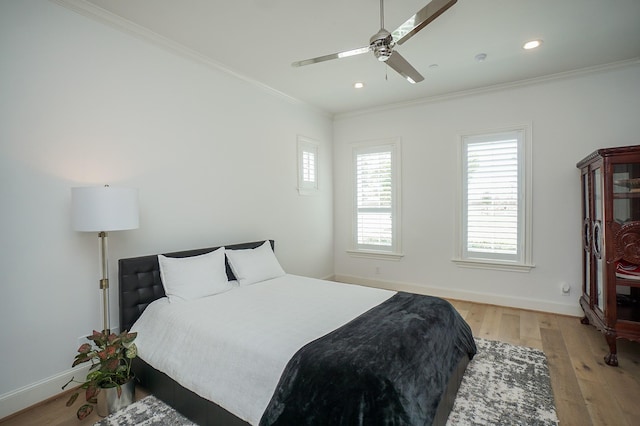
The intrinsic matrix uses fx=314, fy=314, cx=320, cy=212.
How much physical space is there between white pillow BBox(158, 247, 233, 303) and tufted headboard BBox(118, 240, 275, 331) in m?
0.09

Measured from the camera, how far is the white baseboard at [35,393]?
2.09 m

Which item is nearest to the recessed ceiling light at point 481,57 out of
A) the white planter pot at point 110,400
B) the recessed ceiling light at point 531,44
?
the recessed ceiling light at point 531,44

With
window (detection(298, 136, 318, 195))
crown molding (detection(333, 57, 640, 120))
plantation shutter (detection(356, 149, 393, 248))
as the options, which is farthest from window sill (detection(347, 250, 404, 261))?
crown molding (detection(333, 57, 640, 120))

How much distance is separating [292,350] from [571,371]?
241 centimetres

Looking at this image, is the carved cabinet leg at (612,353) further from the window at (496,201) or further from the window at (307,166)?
the window at (307,166)

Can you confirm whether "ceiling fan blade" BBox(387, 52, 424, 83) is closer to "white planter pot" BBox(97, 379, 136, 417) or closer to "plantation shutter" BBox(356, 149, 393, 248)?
"plantation shutter" BBox(356, 149, 393, 248)

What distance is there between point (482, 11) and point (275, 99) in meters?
2.59

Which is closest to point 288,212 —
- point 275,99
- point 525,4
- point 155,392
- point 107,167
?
point 275,99

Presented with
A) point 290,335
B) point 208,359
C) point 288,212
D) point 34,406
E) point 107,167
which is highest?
point 107,167

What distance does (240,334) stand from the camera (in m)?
1.98

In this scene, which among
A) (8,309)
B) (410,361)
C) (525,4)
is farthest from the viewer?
(525,4)

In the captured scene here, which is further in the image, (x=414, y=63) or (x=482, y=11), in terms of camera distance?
(x=414, y=63)

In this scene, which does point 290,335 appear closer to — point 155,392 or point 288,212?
point 155,392

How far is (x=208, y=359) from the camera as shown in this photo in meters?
1.97
